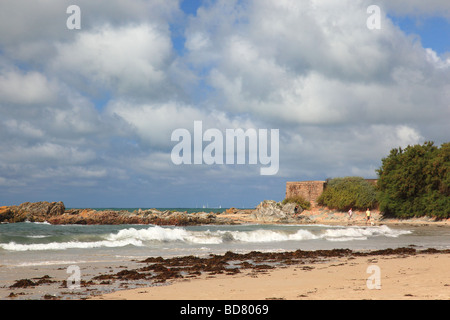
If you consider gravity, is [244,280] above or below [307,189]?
below

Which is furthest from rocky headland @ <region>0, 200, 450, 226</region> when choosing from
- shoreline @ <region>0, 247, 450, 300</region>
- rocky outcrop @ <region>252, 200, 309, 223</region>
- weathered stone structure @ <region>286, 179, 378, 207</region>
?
shoreline @ <region>0, 247, 450, 300</region>

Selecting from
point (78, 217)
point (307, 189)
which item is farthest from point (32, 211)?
point (307, 189)

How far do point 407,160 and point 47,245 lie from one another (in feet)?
158

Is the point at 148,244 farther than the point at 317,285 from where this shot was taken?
Yes

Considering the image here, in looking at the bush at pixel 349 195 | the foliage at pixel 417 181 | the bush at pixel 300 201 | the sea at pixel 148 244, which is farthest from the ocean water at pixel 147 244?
the bush at pixel 300 201

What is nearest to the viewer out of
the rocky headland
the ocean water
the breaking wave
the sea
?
the sea

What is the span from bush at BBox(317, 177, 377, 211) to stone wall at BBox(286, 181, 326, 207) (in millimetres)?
2002

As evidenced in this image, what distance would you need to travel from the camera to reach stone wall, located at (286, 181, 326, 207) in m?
75.1

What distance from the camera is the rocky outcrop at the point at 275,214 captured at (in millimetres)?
63125

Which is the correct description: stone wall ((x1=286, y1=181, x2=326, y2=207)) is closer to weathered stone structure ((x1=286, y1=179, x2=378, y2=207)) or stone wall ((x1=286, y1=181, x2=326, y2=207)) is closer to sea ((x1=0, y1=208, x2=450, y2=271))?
weathered stone structure ((x1=286, y1=179, x2=378, y2=207))

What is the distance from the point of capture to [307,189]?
76.7m

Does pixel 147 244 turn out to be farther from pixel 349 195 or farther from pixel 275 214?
pixel 349 195

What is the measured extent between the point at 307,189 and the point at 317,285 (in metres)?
66.7
